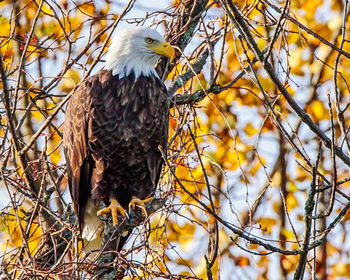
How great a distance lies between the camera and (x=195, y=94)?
439 cm

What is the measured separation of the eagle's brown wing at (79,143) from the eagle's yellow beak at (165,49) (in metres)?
0.42

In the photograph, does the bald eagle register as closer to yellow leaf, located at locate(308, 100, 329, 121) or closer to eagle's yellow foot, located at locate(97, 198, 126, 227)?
eagle's yellow foot, located at locate(97, 198, 126, 227)

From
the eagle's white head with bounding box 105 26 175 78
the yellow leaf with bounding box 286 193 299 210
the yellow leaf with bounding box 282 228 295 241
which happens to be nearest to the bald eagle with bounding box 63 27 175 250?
the eagle's white head with bounding box 105 26 175 78

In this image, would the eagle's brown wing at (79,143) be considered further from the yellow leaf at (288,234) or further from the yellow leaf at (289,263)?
the yellow leaf at (289,263)

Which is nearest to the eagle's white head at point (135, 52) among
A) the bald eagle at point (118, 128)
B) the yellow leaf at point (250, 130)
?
the bald eagle at point (118, 128)

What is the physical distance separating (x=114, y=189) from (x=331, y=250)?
4.13 metres

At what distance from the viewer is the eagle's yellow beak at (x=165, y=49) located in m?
4.47

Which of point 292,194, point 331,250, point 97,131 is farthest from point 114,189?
point 331,250

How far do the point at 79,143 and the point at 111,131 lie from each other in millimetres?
206

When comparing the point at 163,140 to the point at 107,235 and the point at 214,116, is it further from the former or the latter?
the point at 214,116

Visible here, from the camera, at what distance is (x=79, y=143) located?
14.6 ft

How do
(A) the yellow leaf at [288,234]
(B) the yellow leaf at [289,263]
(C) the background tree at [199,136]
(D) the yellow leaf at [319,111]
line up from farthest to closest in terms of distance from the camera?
(D) the yellow leaf at [319,111] < (B) the yellow leaf at [289,263] < (A) the yellow leaf at [288,234] < (C) the background tree at [199,136]

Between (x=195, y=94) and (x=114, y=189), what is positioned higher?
(x=195, y=94)

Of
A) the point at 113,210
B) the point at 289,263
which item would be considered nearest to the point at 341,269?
the point at 289,263
